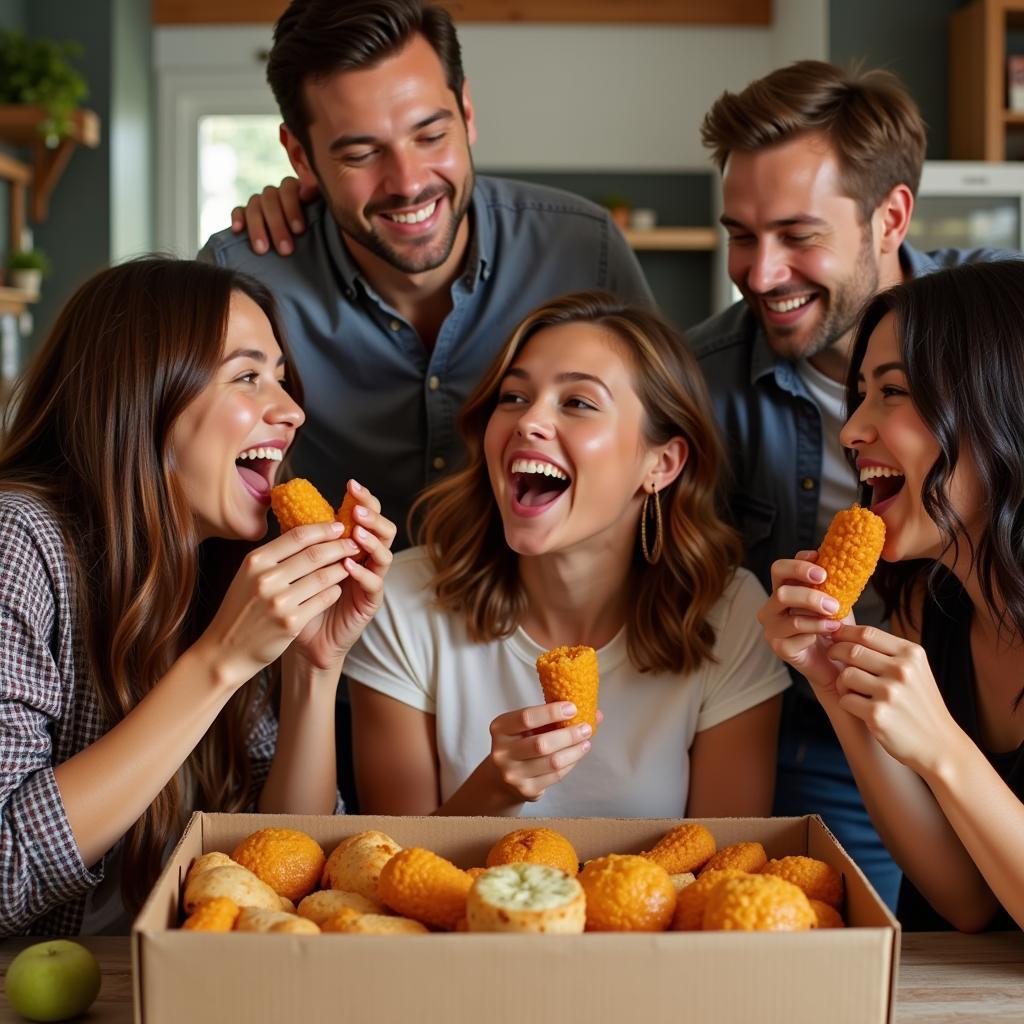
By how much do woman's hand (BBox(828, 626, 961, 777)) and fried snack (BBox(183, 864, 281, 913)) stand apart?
757 millimetres

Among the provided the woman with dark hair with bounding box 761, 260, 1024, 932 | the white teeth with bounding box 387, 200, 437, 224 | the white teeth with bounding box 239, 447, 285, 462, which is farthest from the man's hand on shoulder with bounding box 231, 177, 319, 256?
the woman with dark hair with bounding box 761, 260, 1024, 932

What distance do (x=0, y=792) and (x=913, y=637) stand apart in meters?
1.44

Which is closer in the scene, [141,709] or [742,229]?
[141,709]

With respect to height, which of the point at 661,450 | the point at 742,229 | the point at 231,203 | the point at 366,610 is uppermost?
the point at 231,203

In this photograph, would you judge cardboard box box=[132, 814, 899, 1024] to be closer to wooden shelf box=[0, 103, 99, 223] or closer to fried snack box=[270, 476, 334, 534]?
fried snack box=[270, 476, 334, 534]

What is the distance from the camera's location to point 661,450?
2359 mm

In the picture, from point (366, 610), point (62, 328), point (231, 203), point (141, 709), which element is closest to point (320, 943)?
point (141, 709)

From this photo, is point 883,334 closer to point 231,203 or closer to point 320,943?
point 320,943

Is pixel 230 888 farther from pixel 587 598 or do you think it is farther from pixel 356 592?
pixel 587 598

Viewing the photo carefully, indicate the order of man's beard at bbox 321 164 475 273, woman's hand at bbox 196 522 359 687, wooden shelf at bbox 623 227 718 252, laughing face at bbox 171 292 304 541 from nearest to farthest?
woman's hand at bbox 196 522 359 687
laughing face at bbox 171 292 304 541
man's beard at bbox 321 164 475 273
wooden shelf at bbox 623 227 718 252

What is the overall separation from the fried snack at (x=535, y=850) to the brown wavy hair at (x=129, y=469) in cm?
69

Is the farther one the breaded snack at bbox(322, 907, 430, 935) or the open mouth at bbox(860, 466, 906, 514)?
the open mouth at bbox(860, 466, 906, 514)

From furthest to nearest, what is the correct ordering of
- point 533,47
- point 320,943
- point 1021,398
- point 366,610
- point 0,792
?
point 533,47 < point 366,610 < point 1021,398 < point 0,792 < point 320,943

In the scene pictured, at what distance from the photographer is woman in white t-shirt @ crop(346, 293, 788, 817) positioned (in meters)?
2.19
